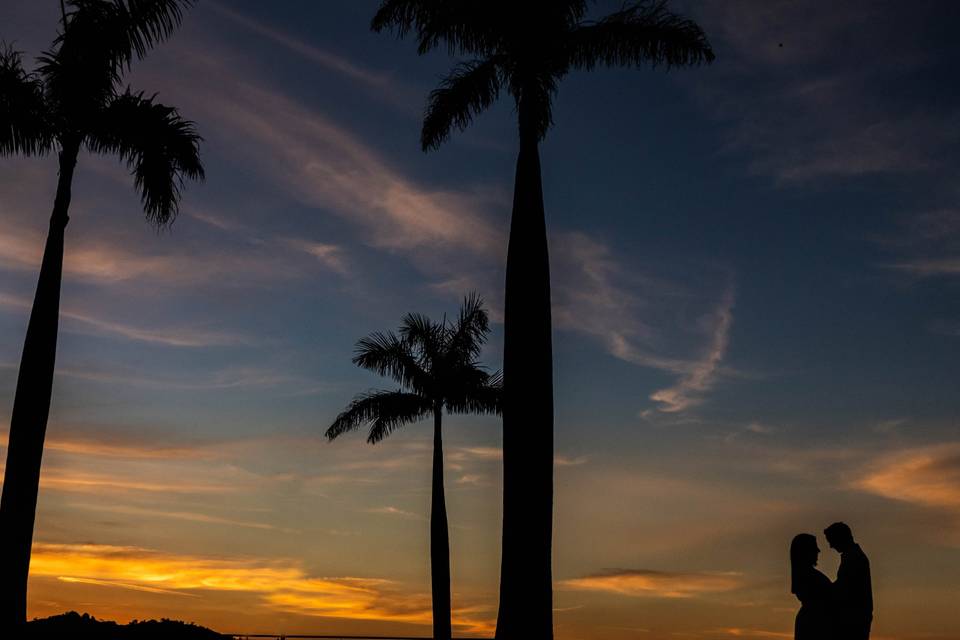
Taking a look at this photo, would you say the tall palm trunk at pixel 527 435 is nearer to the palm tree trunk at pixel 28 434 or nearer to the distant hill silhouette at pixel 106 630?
the distant hill silhouette at pixel 106 630

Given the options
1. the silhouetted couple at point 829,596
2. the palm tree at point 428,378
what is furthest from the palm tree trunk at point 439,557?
the silhouetted couple at point 829,596

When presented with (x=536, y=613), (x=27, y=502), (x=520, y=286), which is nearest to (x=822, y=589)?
(x=536, y=613)

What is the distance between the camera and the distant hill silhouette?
18.1 m

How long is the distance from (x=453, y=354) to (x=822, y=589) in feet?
94.8

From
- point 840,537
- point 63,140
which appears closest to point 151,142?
point 63,140

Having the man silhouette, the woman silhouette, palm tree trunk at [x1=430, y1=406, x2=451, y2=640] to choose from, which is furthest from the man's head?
palm tree trunk at [x1=430, y1=406, x2=451, y2=640]

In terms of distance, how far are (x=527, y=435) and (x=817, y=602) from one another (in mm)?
8548

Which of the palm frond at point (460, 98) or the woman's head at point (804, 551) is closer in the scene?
the woman's head at point (804, 551)

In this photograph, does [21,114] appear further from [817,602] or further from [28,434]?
[817,602]

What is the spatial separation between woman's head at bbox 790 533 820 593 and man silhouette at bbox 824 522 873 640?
1.17ft

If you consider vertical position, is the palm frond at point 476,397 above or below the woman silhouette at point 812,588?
above

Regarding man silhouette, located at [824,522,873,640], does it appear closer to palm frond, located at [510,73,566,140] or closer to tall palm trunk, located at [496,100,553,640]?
tall palm trunk, located at [496,100,553,640]

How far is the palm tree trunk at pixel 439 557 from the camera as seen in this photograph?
32.5m

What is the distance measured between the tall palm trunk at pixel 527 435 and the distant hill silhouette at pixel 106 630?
6.95 m
